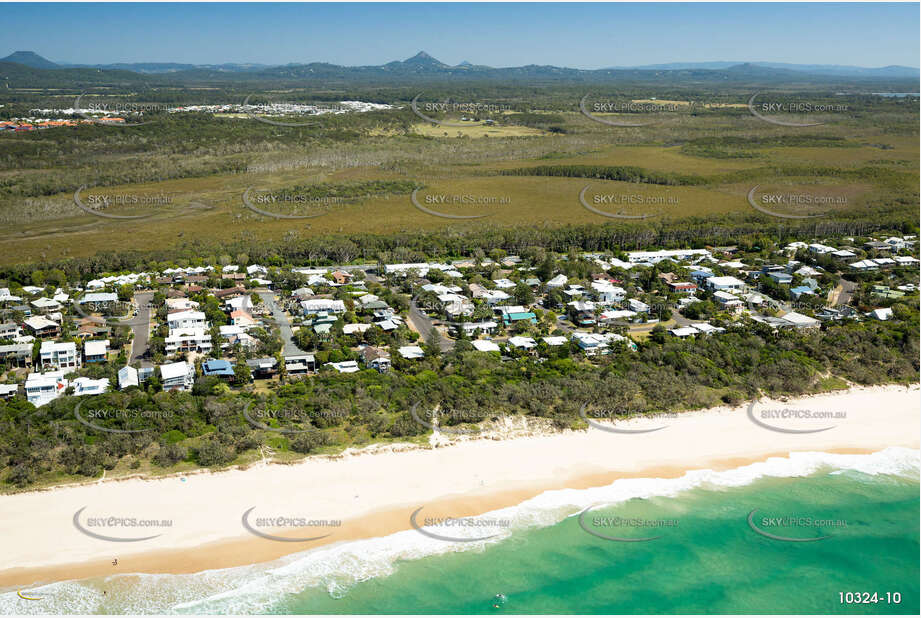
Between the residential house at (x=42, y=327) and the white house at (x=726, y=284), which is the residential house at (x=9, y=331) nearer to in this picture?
the residential house at (x=42, y=327)

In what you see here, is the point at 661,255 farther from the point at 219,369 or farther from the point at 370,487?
the point at 370,487

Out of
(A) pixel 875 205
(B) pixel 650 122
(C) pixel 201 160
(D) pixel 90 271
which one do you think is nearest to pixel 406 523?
(D) pixel 90 271

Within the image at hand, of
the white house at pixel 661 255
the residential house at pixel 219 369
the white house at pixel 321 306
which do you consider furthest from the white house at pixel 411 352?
the white house at pixel 661 255

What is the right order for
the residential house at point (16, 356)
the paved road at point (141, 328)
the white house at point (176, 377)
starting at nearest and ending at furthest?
the white house at point (176, 377), the residential house at point (16, 356), the paved road at point (141, 328)

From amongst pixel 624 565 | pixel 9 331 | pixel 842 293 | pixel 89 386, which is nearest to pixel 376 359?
pixel 89 386

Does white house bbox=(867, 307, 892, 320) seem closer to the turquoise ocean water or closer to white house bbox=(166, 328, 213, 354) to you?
the turquoise ocean water

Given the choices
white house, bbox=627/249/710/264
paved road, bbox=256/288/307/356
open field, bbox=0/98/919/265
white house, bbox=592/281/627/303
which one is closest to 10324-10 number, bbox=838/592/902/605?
white house, bbox=592/281/627/303
